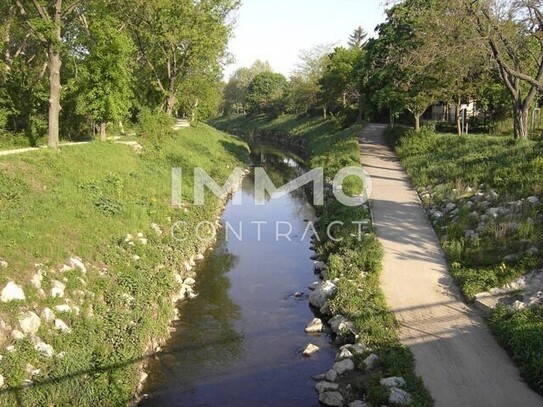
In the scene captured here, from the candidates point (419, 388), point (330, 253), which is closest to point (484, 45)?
point (330, 253)

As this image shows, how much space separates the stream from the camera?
10914 millimetres

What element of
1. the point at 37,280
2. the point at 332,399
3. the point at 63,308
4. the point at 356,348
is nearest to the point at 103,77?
the point at 37,280

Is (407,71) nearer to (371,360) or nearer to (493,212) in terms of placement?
(493,212)

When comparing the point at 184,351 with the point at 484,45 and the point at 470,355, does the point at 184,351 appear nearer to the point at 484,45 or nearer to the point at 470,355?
the point at 470,355

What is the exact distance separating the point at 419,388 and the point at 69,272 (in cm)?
867

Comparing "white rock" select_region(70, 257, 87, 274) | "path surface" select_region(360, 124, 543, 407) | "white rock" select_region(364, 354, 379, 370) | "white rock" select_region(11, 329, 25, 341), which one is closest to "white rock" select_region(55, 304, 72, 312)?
"white rock" select_region(11, 329, 25, 341)

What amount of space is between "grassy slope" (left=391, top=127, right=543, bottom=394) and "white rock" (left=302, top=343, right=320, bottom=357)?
4.38 metres

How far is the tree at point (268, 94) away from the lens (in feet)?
276

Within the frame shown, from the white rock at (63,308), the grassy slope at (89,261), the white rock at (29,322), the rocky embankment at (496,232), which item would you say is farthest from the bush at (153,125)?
the white rock at (29,322)

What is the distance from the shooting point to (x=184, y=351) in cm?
1253

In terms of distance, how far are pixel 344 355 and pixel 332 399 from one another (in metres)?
1.42

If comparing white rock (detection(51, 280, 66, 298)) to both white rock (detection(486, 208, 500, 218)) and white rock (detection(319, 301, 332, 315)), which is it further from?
white rock (detection(486, 208, 500, 218))

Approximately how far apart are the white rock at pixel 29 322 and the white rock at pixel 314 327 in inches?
269

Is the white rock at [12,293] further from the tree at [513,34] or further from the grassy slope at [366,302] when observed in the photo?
the tree at [513,34]
